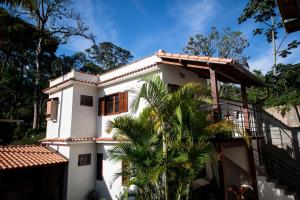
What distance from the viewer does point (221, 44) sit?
26.3m

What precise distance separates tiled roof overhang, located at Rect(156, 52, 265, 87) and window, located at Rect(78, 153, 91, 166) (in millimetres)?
7016

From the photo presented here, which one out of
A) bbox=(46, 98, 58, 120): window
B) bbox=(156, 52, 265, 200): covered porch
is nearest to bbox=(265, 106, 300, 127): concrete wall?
bbox=(156, 52, 265, 200): covered porch

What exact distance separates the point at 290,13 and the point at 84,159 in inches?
466

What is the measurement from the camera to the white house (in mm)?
10828

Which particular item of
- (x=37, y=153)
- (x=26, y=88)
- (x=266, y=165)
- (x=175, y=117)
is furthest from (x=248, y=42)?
(x=26, y=88)

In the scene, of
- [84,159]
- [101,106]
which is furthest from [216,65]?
[84,159]

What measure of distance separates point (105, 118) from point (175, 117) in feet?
22.2

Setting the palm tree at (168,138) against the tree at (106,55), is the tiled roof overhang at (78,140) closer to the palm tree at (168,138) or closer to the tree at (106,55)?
the palm tree at (168,138)

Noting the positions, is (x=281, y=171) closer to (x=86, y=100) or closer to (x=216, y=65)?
(x=216, y=65)

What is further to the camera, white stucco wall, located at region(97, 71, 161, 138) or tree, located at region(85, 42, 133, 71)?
tree, located at region(85, 42, 133, 71)

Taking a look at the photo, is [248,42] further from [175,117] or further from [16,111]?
[16,111]

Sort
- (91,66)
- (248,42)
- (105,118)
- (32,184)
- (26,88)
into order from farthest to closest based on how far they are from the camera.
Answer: (91,66)
(26,88)
(248,42)
(32,184)
(105,118)

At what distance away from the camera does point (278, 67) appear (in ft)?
62.3

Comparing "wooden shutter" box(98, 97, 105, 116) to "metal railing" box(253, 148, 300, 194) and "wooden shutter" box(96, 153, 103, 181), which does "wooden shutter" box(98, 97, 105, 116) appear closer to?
"wooden shutter" box(96, 153, 103, 181)
